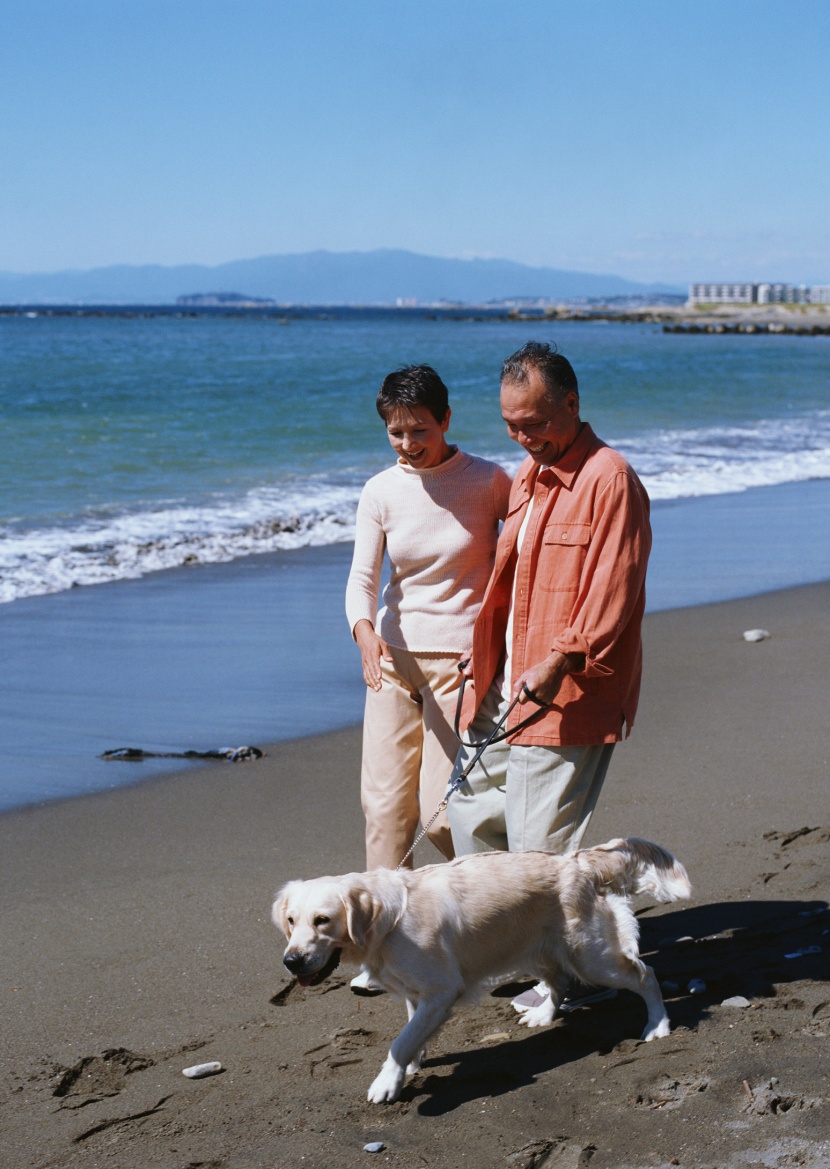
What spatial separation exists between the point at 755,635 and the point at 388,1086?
602 cm

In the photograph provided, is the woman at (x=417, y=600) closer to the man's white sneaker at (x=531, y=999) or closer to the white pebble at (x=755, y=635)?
the man's white sneaker at (x=531, y=999)

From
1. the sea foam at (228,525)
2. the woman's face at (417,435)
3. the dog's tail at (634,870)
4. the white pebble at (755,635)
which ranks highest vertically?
the woman's face at (417,435)

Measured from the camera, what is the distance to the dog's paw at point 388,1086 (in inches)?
134

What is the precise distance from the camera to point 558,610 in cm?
364

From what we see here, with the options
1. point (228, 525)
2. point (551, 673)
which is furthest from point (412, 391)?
point (228, 525)

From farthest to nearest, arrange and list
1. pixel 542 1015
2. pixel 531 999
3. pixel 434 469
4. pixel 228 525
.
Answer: pixel 228 525
pixel 434 469
pixel 531 999
pixel 542 1015

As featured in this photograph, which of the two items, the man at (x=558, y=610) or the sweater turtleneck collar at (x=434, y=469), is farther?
the sweater turtleneck collar at (x=434, y=469)

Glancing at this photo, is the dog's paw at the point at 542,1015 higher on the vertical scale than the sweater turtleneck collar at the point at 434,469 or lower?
lower

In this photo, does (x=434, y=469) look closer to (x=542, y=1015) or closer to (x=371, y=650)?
(x=371, y=650)

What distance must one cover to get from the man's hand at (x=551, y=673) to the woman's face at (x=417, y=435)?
2.83 ft

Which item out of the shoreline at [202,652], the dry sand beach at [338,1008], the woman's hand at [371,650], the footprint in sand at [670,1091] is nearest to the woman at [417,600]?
the woman's hand at [371,650]

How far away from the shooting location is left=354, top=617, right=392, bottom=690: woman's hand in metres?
4.05

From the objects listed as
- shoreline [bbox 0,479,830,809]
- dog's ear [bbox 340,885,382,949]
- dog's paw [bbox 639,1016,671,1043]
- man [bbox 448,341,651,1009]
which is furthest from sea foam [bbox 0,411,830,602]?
dog's paw [bbox 639,1016,671,1043]

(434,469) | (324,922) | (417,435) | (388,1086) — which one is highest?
(417,435)
